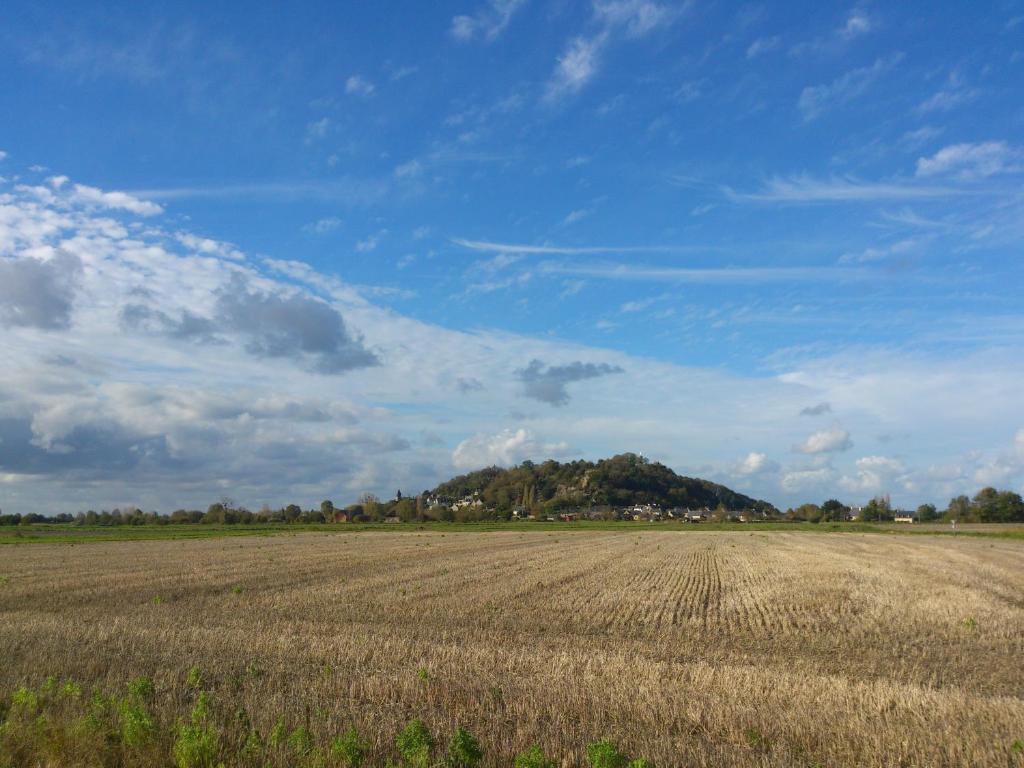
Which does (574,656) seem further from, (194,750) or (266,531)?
(266,531)

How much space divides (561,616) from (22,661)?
12.8 m

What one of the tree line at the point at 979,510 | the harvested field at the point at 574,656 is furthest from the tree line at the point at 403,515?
the harvested field at the point at 574,656

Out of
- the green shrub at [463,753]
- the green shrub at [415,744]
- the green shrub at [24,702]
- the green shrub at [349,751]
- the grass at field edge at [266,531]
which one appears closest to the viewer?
the green shrub at [415,744]

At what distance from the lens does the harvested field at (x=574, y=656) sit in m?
9.52

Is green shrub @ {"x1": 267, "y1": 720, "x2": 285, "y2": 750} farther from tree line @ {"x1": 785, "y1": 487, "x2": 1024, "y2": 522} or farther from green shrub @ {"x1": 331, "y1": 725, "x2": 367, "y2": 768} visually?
tree line @ {"x1": 785, "y1": 487, "x2": 1024, "y2": 522}

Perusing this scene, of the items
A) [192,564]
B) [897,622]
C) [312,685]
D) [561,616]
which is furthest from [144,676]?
[192,564]

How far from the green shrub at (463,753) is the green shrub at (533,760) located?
1.48 ft

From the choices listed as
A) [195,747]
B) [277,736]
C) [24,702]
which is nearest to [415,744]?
[277,736]

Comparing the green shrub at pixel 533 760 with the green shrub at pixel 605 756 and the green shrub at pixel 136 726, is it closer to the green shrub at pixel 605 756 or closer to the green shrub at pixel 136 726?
the green shrub at pixel 605 756

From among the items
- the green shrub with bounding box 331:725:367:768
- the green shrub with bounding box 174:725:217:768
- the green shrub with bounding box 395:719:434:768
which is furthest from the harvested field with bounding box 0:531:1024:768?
the green shrub with bounding box 174:725:217:768

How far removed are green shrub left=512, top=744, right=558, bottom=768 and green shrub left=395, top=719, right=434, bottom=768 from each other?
101cm

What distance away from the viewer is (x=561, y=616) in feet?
68.6

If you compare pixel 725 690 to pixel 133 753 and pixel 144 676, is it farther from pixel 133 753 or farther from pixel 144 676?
pixel 144 676

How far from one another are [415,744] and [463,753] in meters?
0.60
